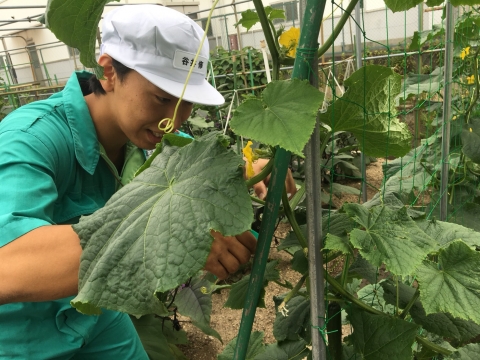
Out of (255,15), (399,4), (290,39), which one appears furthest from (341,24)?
(255,15)

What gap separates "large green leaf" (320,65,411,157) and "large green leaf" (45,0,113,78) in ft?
1.66

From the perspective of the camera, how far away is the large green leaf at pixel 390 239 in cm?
79

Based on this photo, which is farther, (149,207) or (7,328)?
(7,328)

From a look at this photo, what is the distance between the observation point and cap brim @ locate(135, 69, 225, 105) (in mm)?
1229

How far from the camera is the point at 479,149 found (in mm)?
2076

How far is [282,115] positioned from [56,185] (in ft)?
3.03

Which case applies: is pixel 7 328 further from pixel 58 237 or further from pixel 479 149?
pixel 479 149

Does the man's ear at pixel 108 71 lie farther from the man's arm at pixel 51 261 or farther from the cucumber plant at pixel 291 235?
the man's arm at pixel 51 261

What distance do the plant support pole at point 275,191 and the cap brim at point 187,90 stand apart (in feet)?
1.68

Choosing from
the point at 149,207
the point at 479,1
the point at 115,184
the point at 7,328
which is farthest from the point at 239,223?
the point at 7,328

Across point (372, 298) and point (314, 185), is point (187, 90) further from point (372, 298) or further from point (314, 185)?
point (372, 298)

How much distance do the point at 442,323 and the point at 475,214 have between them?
1.23 meters

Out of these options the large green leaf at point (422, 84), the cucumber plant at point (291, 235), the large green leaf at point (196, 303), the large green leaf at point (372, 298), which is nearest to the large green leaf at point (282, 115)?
the cucumber plant at point (291, 235)

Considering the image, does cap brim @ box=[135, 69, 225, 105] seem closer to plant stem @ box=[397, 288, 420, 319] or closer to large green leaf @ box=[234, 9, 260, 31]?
large green leaf @ box=[234, 9, 260, 31]
